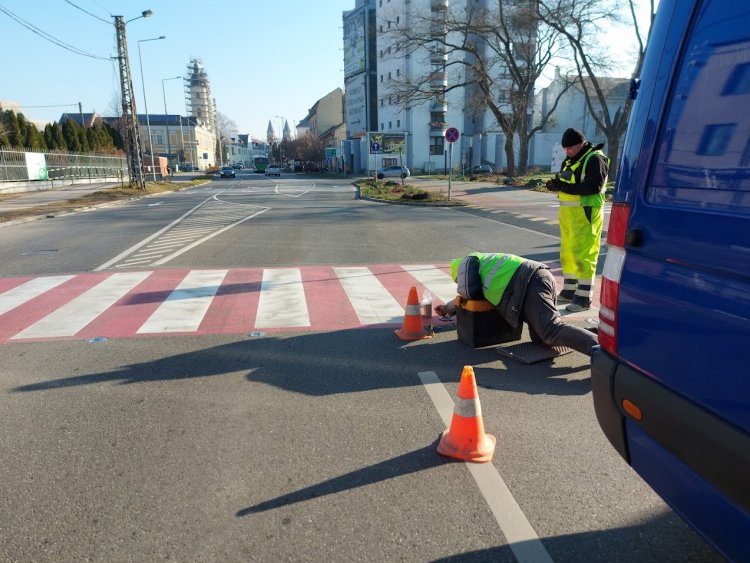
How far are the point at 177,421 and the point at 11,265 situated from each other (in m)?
8.05

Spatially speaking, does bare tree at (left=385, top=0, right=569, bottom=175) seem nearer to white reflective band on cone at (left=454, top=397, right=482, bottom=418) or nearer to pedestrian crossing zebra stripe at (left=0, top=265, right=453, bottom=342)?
pedestrian crossing zebra stripe at (left=0, top=265, right=453, bottom=342)

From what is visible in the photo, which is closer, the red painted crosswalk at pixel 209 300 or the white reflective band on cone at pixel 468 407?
the white reflective band on cone at pixel 468 407

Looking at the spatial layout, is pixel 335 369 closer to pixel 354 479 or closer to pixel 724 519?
pixel 354 479

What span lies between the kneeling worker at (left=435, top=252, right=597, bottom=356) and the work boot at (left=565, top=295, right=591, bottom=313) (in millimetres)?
1714

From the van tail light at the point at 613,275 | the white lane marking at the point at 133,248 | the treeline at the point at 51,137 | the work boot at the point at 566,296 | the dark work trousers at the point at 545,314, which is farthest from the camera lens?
the treeline at the point at 51,137

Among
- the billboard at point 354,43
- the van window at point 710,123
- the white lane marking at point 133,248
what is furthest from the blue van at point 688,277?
the billboard at point 354,43

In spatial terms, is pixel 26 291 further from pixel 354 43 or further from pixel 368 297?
pixel 354 43

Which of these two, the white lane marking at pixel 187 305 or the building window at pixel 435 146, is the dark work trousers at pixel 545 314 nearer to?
→ the white lane marking at pixel 187 305

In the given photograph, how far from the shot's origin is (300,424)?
3586 mm

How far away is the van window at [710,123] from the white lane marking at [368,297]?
4210 millimetres

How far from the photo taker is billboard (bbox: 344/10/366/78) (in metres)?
81.8

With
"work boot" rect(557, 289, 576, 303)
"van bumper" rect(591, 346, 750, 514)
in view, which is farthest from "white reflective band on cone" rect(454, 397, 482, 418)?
"work boot" rect(557, 289, 576, 303)

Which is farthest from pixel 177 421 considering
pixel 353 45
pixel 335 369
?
pixel 353 45

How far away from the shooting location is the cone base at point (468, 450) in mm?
3107
